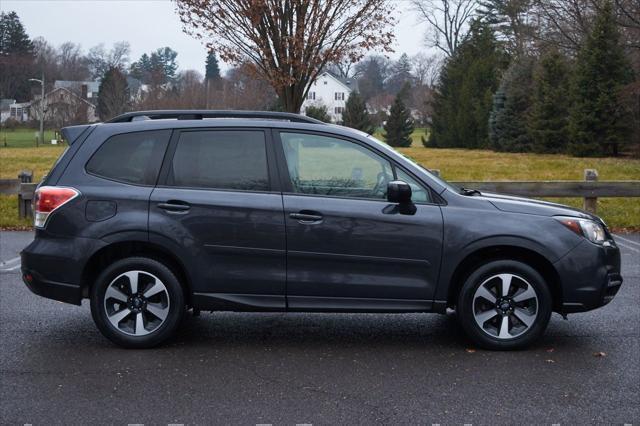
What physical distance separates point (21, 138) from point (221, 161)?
239 ft

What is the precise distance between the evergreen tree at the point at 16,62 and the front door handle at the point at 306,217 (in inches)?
3377

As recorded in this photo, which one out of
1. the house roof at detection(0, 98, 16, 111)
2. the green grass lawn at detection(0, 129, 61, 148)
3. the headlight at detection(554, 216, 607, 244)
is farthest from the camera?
the house roof at detection(0, 98, 16, 111)

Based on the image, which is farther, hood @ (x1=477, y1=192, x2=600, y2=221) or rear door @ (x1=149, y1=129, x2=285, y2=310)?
hood @ (x1=477, y1=192, x2=600, y2=221)

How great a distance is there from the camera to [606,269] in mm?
5520

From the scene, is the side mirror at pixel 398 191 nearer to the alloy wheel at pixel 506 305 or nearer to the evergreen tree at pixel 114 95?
the alloy wheel at pixel 506 305

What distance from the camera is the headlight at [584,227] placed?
5.52 m

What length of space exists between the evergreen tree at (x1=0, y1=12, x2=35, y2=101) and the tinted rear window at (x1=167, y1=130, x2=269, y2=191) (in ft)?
279

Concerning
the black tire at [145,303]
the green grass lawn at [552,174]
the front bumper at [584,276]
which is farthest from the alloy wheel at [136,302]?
the green grass lawn at [552,174]

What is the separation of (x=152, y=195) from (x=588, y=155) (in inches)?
1319

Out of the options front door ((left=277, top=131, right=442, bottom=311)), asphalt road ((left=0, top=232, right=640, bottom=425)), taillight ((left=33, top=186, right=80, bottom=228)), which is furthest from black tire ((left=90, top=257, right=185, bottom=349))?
front door ((left=277, top=131, right=442, bottom=311))

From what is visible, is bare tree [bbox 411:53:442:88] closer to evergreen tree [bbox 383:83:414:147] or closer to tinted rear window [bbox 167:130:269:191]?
evergreen tree [bbox 383:83:414:147]

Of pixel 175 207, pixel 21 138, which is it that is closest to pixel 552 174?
pixel 175 207

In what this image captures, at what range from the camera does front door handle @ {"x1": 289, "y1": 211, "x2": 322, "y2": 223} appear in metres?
5.38

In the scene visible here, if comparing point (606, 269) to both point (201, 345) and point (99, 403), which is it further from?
point (99, 403)
